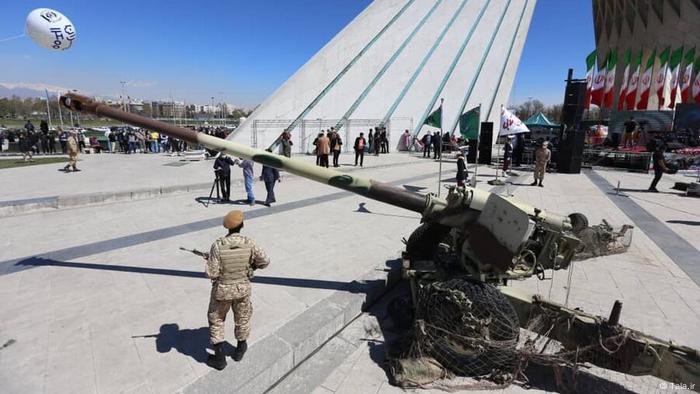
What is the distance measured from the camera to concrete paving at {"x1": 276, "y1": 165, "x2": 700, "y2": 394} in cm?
330

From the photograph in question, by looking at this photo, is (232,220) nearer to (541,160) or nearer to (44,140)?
(541,160)

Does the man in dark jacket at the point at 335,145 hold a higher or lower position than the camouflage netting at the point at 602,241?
higher

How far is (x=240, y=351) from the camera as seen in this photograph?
10.4ft

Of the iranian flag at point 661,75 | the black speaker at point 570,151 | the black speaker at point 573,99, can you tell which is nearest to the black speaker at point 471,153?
the black speaker at point 570,151

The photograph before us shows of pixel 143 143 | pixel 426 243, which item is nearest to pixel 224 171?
pixel 426 243

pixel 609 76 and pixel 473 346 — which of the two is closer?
pixel 473 346

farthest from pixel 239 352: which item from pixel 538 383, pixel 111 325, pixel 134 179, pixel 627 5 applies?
pixel 627 5

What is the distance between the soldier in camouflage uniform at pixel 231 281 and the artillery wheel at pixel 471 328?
1659mm

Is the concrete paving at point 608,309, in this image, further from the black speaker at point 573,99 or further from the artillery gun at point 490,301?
the black speaker at point 573,99

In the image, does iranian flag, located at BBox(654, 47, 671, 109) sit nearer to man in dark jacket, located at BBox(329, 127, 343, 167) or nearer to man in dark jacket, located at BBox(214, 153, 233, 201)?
man in dark jacket, located at BBox(329, 127, 343, 167)

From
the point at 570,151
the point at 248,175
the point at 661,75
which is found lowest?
the point at 248,175

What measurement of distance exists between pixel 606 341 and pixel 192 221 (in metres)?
7.42

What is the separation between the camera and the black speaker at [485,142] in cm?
1814

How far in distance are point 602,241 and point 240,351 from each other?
6134mm
